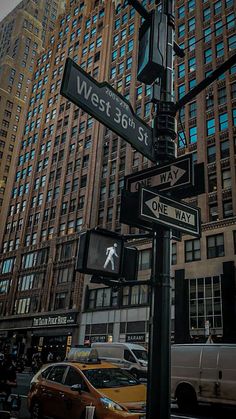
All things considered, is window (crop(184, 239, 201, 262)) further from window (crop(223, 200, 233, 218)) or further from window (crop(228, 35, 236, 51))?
window (crop(228, 35, 236, 51))

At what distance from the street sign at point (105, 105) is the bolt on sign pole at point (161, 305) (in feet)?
0.77

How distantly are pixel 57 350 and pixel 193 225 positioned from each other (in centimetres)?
4474

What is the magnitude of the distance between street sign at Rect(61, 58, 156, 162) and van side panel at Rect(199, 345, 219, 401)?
9661 millimetres

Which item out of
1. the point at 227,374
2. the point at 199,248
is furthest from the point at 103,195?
the point at 227,374

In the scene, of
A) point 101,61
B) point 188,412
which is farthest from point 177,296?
point 101,61

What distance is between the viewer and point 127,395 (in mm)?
8141

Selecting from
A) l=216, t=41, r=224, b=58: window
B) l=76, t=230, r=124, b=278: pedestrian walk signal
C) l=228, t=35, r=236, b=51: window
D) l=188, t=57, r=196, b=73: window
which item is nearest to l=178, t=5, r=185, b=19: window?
l=188, t=57, r=196, b=73: window

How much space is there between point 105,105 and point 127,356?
1993 centimetres

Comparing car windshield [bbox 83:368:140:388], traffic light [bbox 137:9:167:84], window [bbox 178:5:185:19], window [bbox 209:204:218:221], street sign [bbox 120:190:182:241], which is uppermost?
window [bbox 178:5:185:19]

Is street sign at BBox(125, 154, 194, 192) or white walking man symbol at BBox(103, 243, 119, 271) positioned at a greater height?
street sign at BBox(125, 154, 194, 192)

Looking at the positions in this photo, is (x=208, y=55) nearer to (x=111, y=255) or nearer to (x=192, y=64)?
(x=192, y=64)

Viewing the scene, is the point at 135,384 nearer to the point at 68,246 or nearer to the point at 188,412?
the point at 188,412

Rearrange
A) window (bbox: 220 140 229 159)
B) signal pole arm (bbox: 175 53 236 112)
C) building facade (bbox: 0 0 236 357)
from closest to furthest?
1. signal pole arm (bbox: 175 53 236 112)
2. building facade (bbox: 0 0 236 357)
3. window (bbox: 220 140 229 159)

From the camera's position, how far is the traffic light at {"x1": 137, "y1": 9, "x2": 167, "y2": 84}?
5.78 meters
